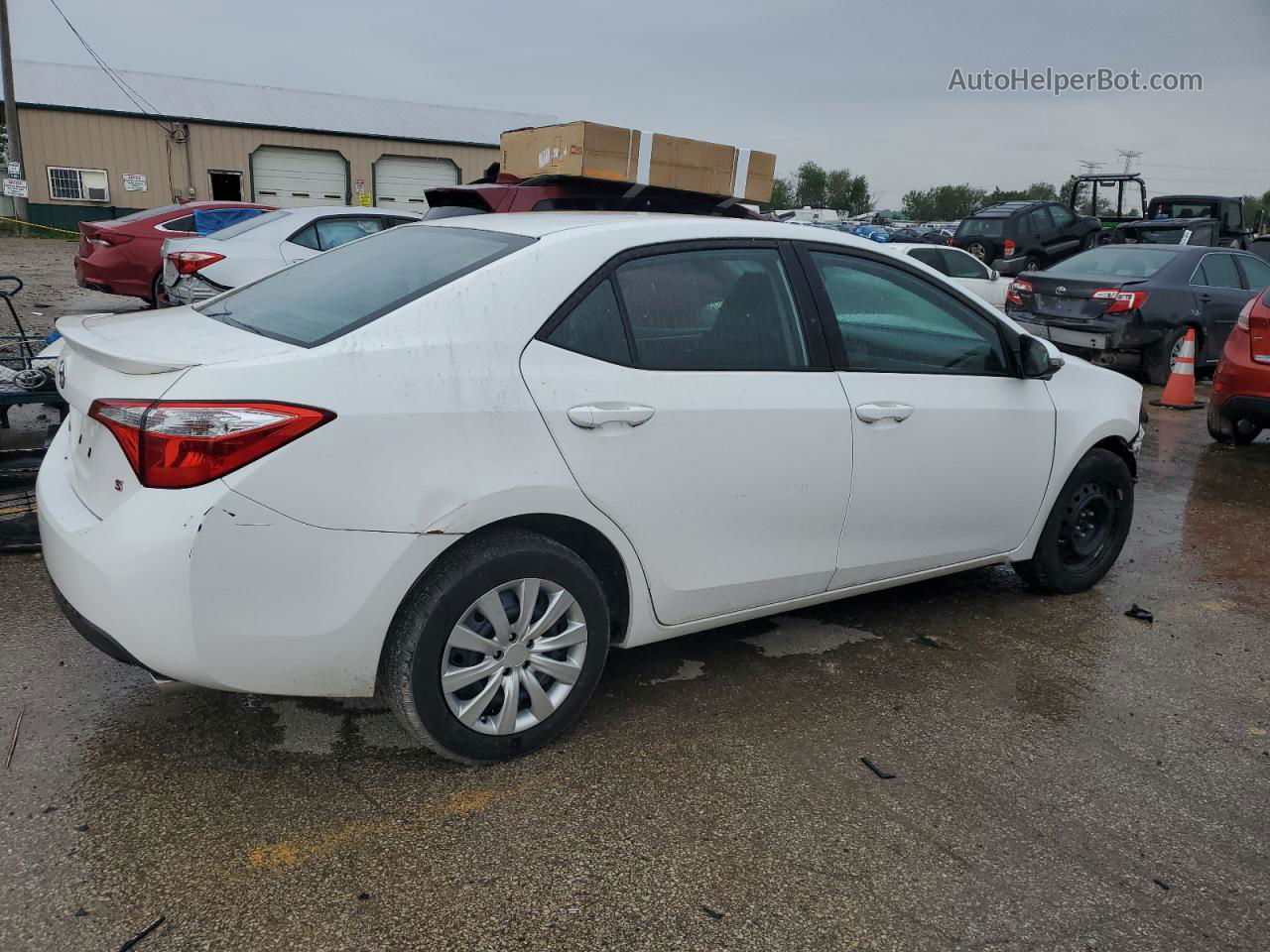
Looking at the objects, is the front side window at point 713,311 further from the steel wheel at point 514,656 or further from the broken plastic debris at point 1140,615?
the broken plastic debris at point 1140,615

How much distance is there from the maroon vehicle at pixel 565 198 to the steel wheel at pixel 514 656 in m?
4.40

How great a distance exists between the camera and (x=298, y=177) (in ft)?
118

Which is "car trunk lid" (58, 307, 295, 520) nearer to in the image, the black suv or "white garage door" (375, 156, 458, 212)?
the black suv

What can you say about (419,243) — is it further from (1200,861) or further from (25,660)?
(1200,861)

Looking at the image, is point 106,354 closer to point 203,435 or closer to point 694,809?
point 203,435

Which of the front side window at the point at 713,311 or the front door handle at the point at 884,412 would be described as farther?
the front door handle at the point at 884,412

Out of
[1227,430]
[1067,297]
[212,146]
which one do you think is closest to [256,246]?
[1067,297]

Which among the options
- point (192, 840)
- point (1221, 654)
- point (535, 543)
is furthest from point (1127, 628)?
point (192, 840)

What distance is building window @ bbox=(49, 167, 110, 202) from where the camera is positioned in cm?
3272

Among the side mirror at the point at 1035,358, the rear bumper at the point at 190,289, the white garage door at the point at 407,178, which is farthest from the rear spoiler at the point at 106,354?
the white garage door at the point at 407,178

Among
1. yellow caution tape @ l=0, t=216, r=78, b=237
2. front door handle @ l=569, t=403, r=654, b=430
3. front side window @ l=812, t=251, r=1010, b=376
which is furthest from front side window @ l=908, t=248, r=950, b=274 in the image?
yellow caution tape @ l=0, t=216, r=78, b=237

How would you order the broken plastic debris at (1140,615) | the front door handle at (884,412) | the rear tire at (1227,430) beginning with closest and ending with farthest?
1. the front door handle at (884,412)
2. the broken plastic debris at (1140,615)
3. the rear tire at (1227,430)

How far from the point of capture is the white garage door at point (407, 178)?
122ft

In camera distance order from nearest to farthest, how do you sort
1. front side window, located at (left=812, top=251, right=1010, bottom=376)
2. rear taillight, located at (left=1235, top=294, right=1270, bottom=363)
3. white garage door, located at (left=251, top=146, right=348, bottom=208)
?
front side window, located at (left=812, top=251, right=1010, bottom=376) → rear taillight, located at (left=1235, top=294, right=1270, bottom=363) → white garage door, located at (left=251, top=146, right=348, bottom=208)
